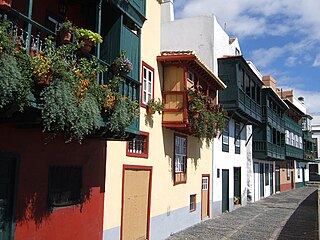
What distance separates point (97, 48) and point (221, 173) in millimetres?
14118

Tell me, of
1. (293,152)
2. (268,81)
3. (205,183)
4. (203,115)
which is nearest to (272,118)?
(268,81)

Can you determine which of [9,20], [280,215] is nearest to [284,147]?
[280,215]

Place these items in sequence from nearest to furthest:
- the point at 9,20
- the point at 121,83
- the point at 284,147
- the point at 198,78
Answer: the point at 9,20
the point at 121,83
the point at 198,78
the point at 284,147

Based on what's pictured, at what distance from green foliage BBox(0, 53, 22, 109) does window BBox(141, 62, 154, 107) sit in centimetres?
725

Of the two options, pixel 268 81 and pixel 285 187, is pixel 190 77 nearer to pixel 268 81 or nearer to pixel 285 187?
pixel 268 81

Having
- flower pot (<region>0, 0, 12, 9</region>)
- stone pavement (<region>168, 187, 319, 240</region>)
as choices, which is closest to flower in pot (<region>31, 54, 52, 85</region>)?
flower pot (<region>0, 0, 12, 9</region>)

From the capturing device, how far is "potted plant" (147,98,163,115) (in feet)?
41.5

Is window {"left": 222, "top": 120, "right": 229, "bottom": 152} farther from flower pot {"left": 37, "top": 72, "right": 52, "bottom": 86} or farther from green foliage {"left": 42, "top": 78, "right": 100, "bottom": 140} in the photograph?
flower pot {"left": 37, "top": 72, "right": 52, "bottom": 86}

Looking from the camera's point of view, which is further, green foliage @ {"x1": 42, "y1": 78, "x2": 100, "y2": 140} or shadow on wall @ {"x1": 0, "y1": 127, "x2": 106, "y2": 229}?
shadow on wall @ {"x1": 0, "y1": 127, "x2": 106, "y2": 229}

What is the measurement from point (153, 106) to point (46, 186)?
550 cm

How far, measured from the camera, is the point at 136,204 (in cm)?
1194

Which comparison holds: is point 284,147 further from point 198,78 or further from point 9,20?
point 9,20

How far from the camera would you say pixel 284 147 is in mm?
35344

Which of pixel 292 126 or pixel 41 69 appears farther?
pixel 292 126
